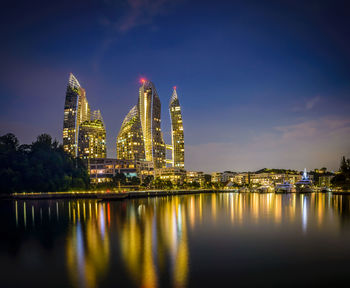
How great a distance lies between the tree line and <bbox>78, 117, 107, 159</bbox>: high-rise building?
285 feet

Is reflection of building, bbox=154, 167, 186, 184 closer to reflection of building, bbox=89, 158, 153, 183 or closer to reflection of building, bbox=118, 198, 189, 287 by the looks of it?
reflection of building, bbox=89, 158, 153, 183

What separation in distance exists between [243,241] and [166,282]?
1001cm

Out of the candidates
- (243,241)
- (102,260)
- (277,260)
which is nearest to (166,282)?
(102,260)

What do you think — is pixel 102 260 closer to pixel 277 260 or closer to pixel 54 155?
pixel 277 260

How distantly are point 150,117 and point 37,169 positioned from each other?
11127 cm

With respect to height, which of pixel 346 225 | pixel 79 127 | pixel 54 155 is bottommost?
pixel 346 225

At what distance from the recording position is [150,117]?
173500 mm

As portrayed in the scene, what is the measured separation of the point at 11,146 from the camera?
2766 inches

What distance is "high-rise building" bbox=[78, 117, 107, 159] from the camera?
536 ft

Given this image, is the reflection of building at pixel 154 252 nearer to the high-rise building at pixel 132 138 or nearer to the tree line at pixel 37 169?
the tree line at pixel 37 169

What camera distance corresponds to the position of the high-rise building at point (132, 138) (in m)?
156

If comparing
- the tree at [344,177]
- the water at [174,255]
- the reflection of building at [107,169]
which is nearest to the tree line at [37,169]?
the water at [174,255]

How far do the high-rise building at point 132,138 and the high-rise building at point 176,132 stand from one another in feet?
97.3

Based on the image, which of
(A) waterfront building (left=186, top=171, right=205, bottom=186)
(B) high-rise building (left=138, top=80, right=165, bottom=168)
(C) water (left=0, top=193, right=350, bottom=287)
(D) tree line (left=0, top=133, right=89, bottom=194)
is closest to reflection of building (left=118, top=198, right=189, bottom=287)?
(C) water (left=0, top=193, right=350, bottom=287)
